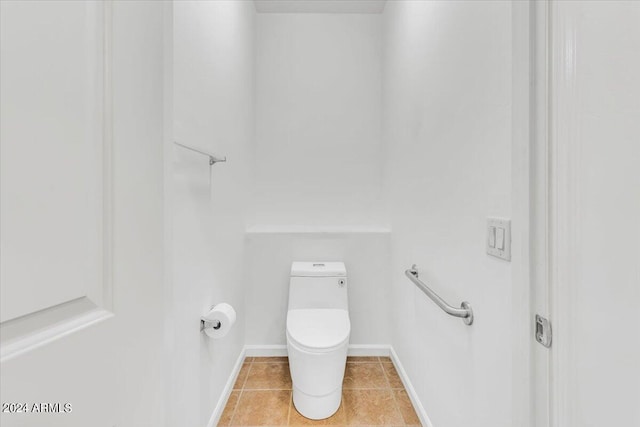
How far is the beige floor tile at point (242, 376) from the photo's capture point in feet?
5.90

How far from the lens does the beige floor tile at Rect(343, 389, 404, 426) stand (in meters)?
1.53

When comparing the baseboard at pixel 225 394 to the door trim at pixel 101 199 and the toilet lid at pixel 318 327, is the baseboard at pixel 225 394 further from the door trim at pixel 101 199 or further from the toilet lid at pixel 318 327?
the door trim at pixel 101 199

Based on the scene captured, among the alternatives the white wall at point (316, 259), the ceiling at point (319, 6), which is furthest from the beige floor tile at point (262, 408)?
the ceiling at point (319, 6)

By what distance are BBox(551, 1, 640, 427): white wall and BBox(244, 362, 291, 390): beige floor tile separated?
1.56 metres

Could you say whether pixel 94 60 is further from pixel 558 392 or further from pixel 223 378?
pixel 223 378

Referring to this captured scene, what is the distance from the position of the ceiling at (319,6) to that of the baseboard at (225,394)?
255 centimetres

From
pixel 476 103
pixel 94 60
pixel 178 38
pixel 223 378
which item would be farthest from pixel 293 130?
pixel 94 60

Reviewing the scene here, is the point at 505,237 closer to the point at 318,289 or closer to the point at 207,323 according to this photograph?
the point at 207,323

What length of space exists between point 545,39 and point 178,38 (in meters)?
1.10

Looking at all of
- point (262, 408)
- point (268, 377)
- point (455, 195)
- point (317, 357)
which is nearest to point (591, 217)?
point (455, 195)

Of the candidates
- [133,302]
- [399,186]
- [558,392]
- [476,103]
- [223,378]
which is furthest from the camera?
[399,186]

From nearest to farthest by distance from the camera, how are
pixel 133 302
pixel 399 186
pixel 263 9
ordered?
1. pixel 133 302
2. pixel 399 186
3. pixel 263 9

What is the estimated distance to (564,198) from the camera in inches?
23.9

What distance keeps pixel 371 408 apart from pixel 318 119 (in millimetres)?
1996
